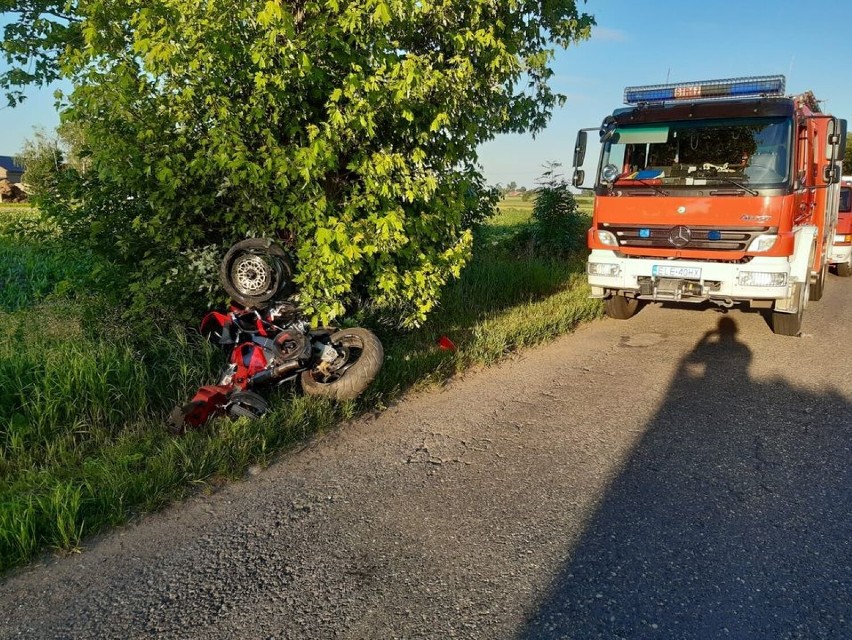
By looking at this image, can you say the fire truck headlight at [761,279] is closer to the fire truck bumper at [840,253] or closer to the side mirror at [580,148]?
the side mirror at [580,148]

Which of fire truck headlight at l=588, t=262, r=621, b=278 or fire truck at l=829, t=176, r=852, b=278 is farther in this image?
fire truck at l=829, t=176, r=852, b=278

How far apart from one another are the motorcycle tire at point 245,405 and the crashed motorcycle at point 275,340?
0.06 m

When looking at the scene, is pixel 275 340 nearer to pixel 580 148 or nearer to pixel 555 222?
pixel 580 148

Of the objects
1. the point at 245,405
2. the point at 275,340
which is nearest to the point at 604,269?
the point at 275,340

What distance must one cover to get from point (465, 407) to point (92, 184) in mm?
3714

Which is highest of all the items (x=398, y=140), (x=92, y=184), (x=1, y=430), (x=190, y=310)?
(x=398, y=140)

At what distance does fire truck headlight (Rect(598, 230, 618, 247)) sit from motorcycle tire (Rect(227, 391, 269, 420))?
482 centimetres

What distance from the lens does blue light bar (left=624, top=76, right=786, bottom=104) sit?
6793 millimetres

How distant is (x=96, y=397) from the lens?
3979 mm

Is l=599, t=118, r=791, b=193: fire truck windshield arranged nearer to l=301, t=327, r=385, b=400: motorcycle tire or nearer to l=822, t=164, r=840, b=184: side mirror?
l=822, t=164, r=840, b=184: side mirror

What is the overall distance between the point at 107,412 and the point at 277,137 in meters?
2.72

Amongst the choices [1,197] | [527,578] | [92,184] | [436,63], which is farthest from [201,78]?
[1,197]

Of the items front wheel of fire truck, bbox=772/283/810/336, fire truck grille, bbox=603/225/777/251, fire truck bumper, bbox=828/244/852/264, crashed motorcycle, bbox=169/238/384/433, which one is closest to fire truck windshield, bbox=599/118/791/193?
fire truck grille, bbox=603/225/777/251

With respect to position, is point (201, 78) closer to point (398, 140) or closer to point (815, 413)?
→ point (398, 140)
